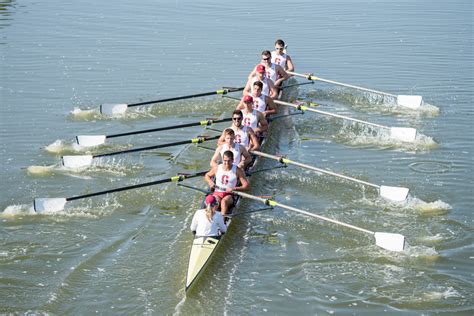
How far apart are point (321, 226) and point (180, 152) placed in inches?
178

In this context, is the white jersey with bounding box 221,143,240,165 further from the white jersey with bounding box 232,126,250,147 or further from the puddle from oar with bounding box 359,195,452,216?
the puddle from oar with bounding box 359,195,452,216

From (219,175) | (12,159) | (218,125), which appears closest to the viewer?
(219,175)

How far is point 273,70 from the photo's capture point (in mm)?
19547

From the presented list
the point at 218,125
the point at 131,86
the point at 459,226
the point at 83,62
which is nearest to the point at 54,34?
the point at 83,62

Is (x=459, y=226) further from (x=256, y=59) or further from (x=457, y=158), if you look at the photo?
(x=256, y=59)

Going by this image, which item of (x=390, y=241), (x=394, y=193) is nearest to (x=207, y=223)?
(x=390, y=241)

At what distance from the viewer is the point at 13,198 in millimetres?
14383

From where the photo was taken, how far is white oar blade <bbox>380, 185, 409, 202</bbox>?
45.4 feet

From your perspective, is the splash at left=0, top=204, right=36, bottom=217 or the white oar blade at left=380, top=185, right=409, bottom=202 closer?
the splash at left=0, top=204, right=36, bottom=217

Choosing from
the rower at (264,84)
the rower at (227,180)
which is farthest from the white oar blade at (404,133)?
the rower at (227,180)

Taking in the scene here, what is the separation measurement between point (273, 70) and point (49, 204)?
319 inches

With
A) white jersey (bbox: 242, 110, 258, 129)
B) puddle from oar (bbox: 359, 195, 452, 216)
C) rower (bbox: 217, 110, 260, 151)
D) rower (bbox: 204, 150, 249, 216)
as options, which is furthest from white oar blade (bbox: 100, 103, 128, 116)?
puddle from oar (bbox: 359, 195, 452, 216)

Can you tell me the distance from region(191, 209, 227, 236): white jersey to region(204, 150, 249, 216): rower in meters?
0.89

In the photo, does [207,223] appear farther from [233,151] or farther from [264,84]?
[264,84]
